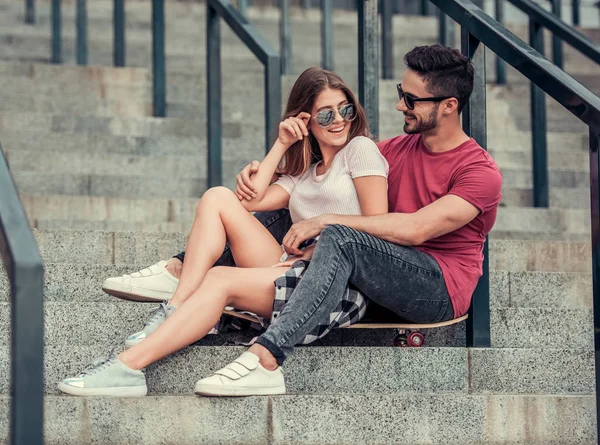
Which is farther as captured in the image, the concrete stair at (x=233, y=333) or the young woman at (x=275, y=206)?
the young woman at (x=275, y=206)

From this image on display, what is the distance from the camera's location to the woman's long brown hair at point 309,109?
3607mm

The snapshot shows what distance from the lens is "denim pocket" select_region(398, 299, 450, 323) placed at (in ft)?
10.9

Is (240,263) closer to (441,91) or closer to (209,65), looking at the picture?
(441,91)

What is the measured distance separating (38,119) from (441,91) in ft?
8.27

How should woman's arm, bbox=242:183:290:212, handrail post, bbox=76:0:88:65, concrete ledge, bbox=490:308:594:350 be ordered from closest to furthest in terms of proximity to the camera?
concrete ledge, bbox=490:308:594:350 → woman's arm, bbox=242:183:290:212 → handrail post, bbox=76:0:88:65

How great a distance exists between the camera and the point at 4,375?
3115 millimetres

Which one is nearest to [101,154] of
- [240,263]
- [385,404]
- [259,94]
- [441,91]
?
[259,94]

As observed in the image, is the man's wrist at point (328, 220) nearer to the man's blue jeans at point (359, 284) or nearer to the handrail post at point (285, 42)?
the man's blue jeans at point (359, 284)

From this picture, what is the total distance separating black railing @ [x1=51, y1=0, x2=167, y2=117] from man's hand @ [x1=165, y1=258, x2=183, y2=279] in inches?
90.1

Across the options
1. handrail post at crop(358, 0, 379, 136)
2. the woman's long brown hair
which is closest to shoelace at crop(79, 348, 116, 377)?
the woman's long brown hair

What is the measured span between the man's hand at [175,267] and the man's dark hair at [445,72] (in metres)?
0.90

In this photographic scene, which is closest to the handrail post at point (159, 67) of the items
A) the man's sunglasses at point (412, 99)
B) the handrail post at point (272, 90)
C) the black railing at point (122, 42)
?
the black railing at point (122, 42)

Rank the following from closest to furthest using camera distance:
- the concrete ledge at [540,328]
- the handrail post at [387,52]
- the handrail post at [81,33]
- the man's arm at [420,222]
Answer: the man's arm at [420,222]
the concrete ledge at [540,328]
the handrail post at [81,33]
the handrail post at [387,52]

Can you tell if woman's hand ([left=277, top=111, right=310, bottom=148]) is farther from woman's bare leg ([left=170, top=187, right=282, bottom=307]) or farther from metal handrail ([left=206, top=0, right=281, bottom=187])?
metal handrail ([left=206, top=0, right=281, bottom=187])
